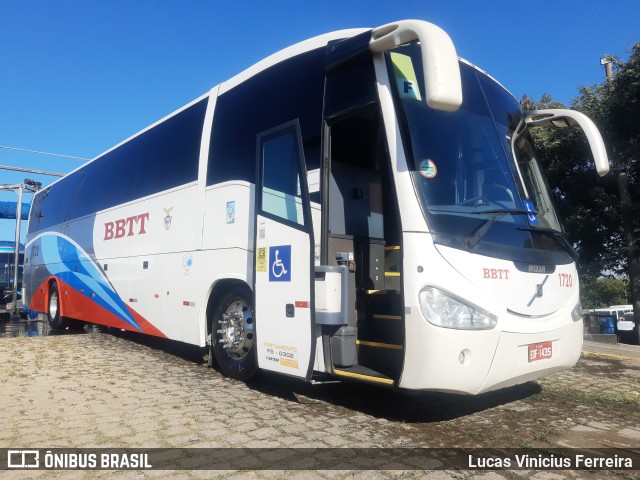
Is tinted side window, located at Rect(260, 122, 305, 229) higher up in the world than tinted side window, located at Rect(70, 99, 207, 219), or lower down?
lower down

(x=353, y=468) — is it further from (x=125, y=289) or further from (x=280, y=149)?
(x=125, y=289)

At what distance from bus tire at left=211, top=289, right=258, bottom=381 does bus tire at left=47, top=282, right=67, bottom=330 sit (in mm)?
6838

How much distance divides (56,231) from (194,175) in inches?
246

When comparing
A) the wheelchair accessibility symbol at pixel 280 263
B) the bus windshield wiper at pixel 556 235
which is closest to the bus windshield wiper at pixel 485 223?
the bus windshield wiper at pixel 556 235

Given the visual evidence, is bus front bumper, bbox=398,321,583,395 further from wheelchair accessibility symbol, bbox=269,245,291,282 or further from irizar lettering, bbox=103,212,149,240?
irizar lettering, bbox=103,212,149,240

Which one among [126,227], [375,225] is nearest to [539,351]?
[375,225]

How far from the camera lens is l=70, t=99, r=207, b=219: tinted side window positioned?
6734 millimetres

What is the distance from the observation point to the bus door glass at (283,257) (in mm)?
4410

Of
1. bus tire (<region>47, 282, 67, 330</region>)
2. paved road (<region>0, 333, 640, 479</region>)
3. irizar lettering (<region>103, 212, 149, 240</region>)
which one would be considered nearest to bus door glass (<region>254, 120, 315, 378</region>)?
paved road (<region>0, 333, 640, 479</region>)

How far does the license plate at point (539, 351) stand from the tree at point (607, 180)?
34.6 ft

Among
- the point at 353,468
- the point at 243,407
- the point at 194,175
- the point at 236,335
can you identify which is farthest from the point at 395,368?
the point at 194,175

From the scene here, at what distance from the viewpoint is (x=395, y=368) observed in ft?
13.0

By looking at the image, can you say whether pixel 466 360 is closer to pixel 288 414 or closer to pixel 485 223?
pixel 485 223

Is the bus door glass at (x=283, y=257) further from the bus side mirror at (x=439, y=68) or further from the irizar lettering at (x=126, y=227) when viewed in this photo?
the irizar lettering at (x=126, y=227)
